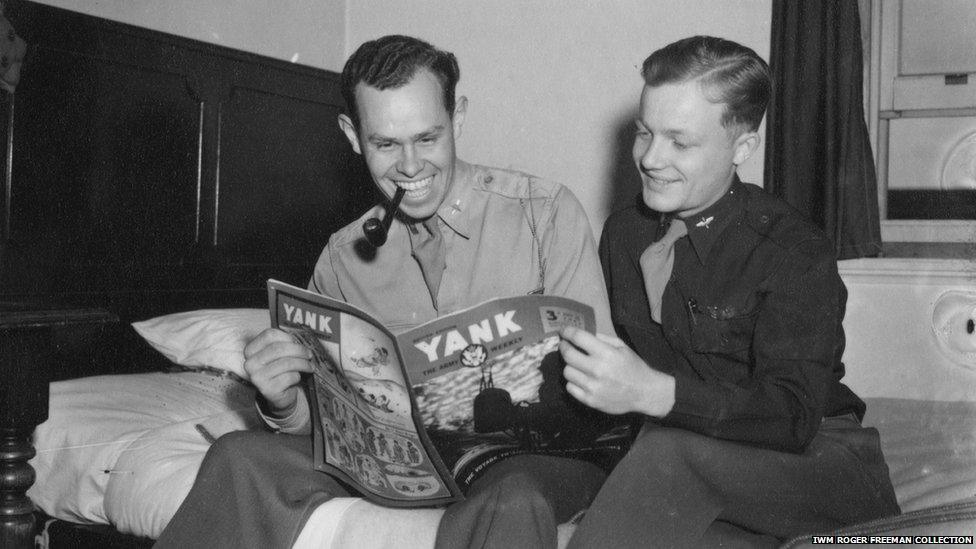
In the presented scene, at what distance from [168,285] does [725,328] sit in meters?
1.59

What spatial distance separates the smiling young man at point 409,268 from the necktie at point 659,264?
0.08 m

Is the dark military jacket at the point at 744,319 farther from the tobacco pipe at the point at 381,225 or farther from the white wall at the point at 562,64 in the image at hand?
the white wall at the point at 562,64

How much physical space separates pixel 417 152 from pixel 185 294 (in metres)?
1.23

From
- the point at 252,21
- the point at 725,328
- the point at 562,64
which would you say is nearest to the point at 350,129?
the point at 725,328

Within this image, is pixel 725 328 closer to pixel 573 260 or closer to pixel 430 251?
pixel 573 260

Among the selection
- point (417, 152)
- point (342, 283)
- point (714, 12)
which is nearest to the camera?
point (417, 152)

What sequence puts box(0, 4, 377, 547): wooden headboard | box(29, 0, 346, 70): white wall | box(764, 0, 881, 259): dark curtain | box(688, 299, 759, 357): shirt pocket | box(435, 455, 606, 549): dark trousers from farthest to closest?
box(764, 0, 881, 259): dark curtain
box(29, 0, 346, 70): white wall
box(0, 4, 377, 547): wooden headboard
box(688, 299, 759, 357): shirt pocket
box(435, 455, 606, 549): dark trousers

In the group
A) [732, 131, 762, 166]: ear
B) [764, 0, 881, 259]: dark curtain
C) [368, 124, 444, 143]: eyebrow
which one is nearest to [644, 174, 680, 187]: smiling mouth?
[732, 131, 762, 166]: ear

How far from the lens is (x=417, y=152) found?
1391mm

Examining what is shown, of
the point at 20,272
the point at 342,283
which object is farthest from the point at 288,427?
the point at 20,272

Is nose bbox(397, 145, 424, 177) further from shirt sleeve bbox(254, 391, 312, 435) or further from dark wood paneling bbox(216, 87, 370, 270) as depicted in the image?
dark wood paneling bbox(216, 87, 370, 270)

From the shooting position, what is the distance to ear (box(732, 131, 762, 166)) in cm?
137

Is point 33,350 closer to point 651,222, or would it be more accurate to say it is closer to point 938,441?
point 651,222

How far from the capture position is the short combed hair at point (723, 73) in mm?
1329
